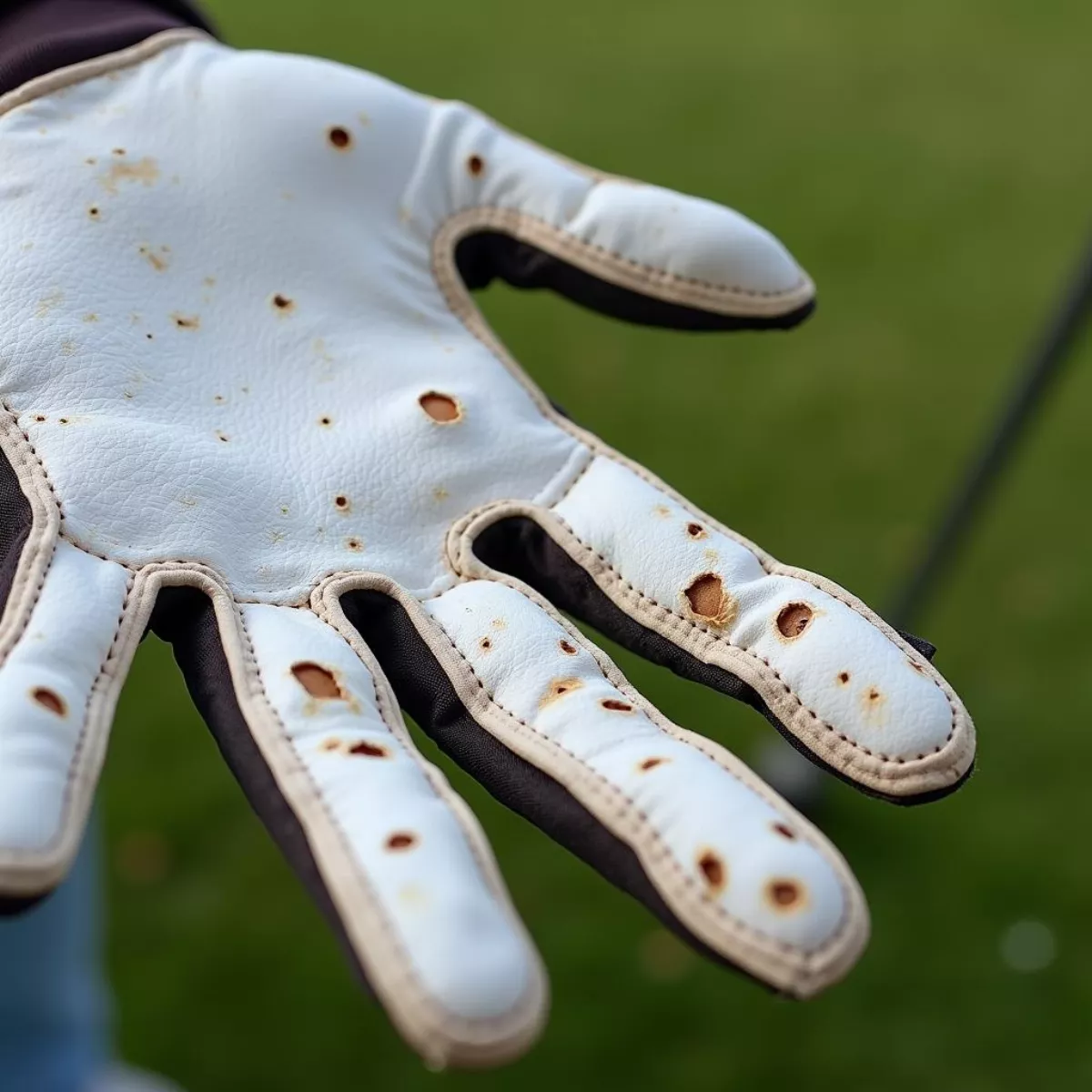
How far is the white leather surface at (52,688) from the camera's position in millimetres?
666

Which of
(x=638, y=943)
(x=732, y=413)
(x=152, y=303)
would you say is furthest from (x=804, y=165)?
(x=152, y=303)

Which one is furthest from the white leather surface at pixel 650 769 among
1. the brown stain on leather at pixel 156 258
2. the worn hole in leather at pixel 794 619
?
the brown stain on leather at pixel 156 258

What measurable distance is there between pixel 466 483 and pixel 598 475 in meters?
0.10

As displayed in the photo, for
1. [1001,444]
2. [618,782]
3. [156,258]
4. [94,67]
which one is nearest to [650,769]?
[618,782]

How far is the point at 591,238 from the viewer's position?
1028mm

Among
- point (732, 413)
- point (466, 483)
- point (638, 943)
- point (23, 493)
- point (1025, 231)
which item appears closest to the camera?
point (23, 493)

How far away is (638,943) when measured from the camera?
2.01 m

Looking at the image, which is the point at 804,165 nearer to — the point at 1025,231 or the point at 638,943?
the point at 1025,231

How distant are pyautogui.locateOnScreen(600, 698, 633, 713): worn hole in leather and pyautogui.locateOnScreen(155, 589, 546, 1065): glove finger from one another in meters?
0.12

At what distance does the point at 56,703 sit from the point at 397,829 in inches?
8.4

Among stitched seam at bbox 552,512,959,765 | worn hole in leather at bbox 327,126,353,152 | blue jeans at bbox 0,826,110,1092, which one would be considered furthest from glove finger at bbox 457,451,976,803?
blue jeans at bbox 0,826,110,1092

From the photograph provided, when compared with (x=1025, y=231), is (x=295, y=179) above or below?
above

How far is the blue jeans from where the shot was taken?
5.04 ft

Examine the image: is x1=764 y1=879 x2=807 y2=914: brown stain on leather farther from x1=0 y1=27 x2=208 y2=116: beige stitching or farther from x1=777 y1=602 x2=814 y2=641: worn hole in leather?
x1=0 y1=27 x2=208 y2=116: beige stitching
